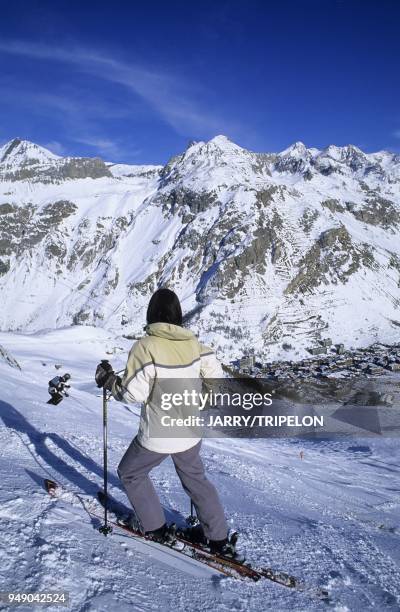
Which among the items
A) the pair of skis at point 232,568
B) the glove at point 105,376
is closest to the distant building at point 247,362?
the pair of skis at point 232,568

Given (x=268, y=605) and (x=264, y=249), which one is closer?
(x=268, y=605)

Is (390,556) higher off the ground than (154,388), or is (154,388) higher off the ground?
(154,388)

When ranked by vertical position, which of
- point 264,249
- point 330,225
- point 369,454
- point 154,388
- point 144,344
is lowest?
point 369,454

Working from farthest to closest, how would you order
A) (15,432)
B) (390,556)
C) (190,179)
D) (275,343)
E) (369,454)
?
(190,179)
(275,343)
(369,454)
(15,432)
(390,556)

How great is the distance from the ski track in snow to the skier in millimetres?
330

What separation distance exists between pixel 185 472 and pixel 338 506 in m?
4.58

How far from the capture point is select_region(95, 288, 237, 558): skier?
3635 millimetres

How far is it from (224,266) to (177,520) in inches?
5525

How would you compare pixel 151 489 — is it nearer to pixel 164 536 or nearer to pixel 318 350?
pixel 164 536

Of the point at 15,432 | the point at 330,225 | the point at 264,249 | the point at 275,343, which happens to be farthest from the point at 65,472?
the point at 330,225

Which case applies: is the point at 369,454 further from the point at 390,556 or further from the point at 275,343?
the point at 275,343

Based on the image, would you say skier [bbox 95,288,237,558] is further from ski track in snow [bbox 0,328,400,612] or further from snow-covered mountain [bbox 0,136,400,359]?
snow-covered mountain [bbox 0,136,400,359]

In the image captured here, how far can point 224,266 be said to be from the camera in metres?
144

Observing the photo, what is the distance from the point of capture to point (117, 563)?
11.9 feet
